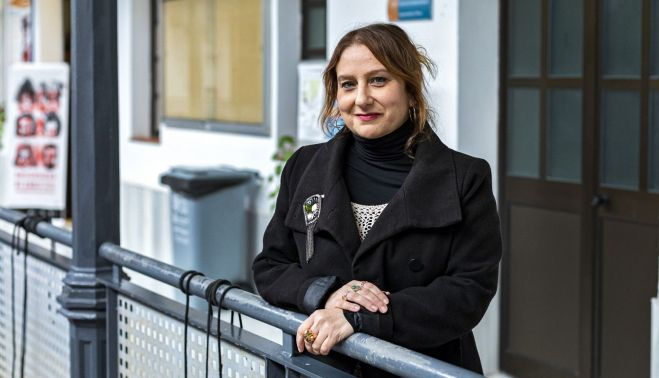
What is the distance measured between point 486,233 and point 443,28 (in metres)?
3.82

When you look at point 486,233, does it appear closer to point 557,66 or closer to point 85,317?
point 85,317

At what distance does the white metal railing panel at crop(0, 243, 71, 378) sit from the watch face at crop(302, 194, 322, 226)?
188 cm

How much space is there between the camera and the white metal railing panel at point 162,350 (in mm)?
2996

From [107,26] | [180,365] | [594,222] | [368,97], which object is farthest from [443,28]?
[368,97]

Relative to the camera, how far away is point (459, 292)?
2.55 metres

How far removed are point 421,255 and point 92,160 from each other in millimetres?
1859

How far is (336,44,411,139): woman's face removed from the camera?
2.63m

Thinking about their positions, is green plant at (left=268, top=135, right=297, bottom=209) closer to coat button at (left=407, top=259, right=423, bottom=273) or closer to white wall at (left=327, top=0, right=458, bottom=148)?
white wall at (left=327, top=0, right=458, bottom=148)

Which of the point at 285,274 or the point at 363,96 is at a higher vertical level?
the point at 363,96

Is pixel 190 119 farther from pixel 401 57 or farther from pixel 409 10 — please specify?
pixel 401 57

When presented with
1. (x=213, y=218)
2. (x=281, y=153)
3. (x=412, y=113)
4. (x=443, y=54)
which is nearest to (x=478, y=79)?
(x=443, y=54)

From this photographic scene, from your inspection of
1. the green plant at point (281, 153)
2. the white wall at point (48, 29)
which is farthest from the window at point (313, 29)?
the white wall at point (48, 29)

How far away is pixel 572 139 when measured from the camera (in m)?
5.94

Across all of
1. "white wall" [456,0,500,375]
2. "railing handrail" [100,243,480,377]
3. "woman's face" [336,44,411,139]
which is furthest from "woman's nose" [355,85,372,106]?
"white wall" [456,0,500,375]
